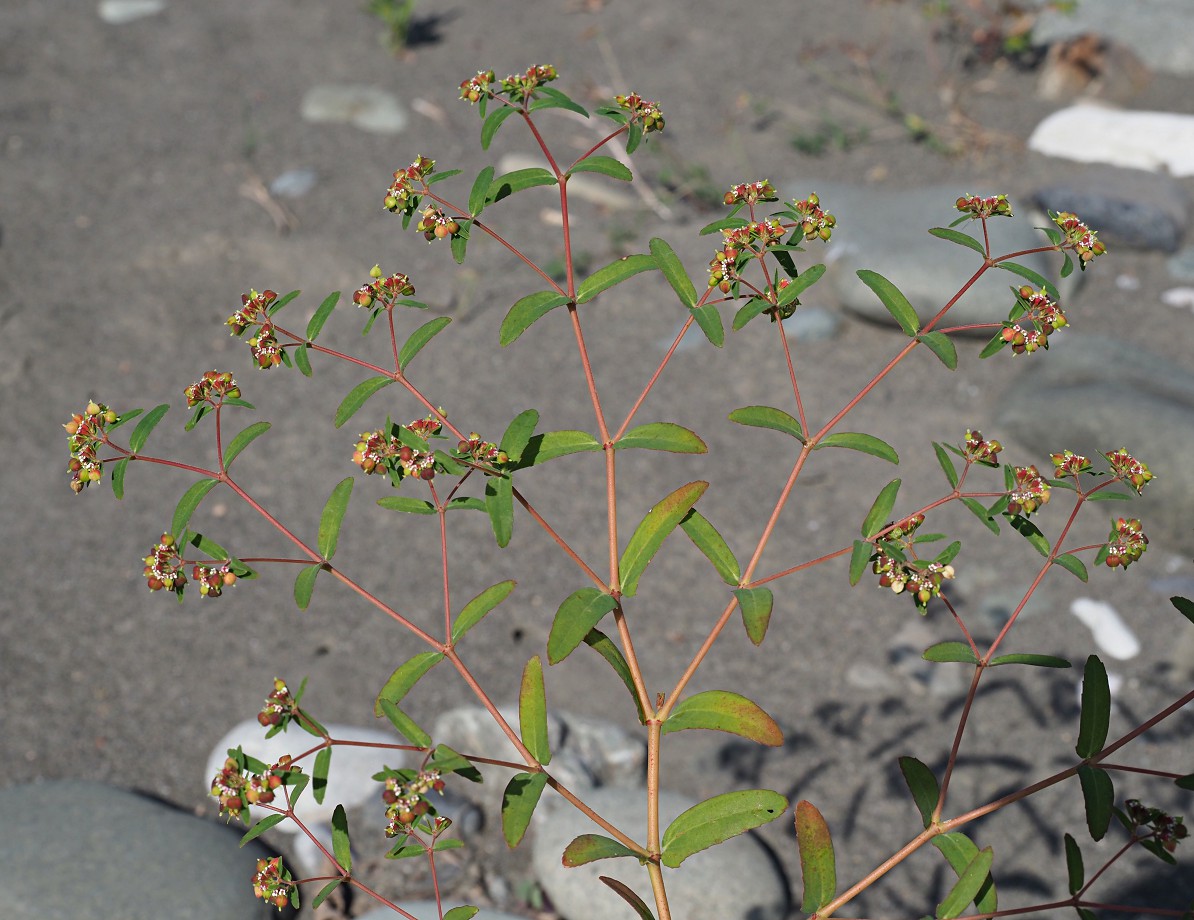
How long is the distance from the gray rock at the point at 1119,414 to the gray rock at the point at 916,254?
0.31 metres

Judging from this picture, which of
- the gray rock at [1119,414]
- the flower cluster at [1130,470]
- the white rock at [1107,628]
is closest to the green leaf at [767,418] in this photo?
the flower cluster at [1130,470]

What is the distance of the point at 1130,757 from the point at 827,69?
3.74m

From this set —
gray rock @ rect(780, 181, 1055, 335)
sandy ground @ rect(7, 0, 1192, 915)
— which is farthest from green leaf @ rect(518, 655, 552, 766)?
gray rock @ rect(780, 181, 1055, 335)

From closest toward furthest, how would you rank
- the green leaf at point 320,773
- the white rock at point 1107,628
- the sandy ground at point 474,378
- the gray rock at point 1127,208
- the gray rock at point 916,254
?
the green leaf at point 320,773, the sandy ground at point 474,378, the white rock at point 1107,628, the gray rock at point 916,254, the gray rock at point 1127,208

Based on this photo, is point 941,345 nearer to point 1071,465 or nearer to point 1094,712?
point 1071,465

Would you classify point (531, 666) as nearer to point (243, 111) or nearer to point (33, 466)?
point (33, 466)

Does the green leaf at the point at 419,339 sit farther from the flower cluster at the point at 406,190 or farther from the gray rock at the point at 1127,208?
the gray rock at the point at 1127,208

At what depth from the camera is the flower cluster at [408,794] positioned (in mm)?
1124

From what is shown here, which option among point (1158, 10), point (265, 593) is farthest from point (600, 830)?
point (1158, 10)

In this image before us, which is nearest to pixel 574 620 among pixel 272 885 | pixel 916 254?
pixel 272 885

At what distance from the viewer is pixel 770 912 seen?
242 cm

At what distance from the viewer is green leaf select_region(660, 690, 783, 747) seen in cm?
129

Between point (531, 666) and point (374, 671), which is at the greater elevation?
point (531, 666)

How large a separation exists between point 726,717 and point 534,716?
224mm
